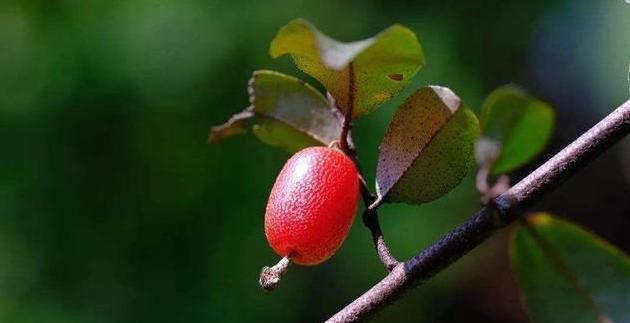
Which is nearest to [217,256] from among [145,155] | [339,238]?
[145,155]

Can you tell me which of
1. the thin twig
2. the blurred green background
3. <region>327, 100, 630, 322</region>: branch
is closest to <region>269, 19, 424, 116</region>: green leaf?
the thin twig

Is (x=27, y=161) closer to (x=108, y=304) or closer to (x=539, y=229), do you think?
(x=108, y=304)

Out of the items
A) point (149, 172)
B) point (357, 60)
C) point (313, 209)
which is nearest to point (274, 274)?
point (313, 209)

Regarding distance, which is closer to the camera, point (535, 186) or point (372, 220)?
point (535, 186)

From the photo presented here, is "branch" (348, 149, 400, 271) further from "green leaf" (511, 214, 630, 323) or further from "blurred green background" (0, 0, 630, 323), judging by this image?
"blurred green background" (0, 0, 630, 323)

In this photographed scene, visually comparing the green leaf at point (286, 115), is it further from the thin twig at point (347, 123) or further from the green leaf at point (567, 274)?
the green leaf at point (567, 274)

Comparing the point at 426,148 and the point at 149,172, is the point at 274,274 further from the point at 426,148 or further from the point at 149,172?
the point at 149,172

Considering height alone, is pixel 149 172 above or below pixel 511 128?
below
